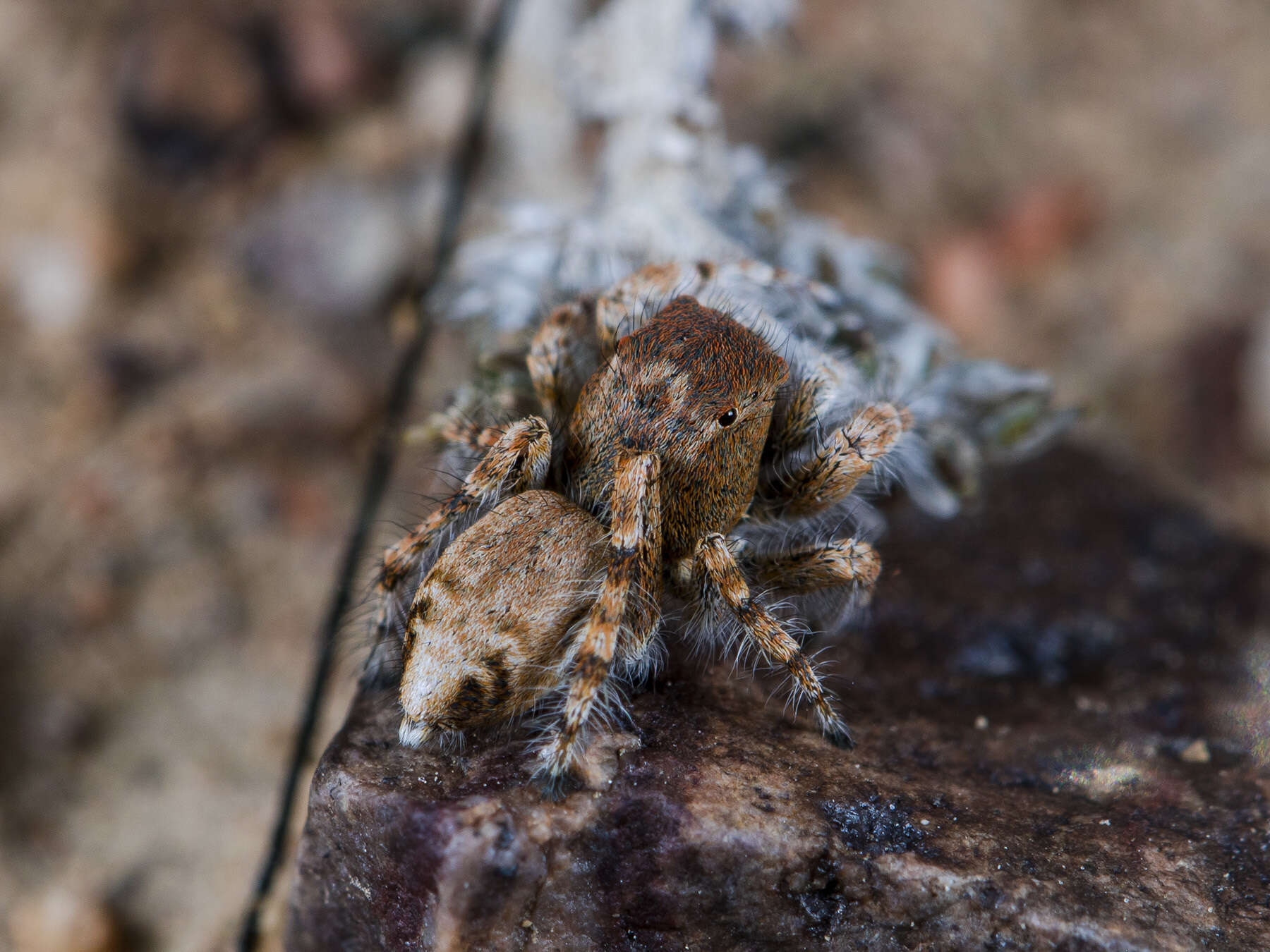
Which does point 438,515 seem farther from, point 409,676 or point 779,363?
point 779,363

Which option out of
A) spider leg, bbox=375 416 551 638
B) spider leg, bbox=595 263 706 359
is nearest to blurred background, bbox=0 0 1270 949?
spider leg, bbox=375 416 551 638

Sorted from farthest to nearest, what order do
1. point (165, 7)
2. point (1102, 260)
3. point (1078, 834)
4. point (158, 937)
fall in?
point (1102, 260) → point (165, 7) → point (158, 937) → point (1078, 834)

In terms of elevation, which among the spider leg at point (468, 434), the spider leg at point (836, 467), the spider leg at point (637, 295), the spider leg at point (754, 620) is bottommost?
the spider leg at point (754, 620)

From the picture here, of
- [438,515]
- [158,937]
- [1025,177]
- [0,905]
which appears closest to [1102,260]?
[1025,177]

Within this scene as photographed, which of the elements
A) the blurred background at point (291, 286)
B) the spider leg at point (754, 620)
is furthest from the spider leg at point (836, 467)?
the blurred background at point (291, 286)

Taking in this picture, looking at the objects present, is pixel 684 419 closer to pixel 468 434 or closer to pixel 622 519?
pixel 622 519

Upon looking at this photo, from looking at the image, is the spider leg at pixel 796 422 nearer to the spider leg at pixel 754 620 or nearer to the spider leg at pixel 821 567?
the spider leg at pixel 821 567
